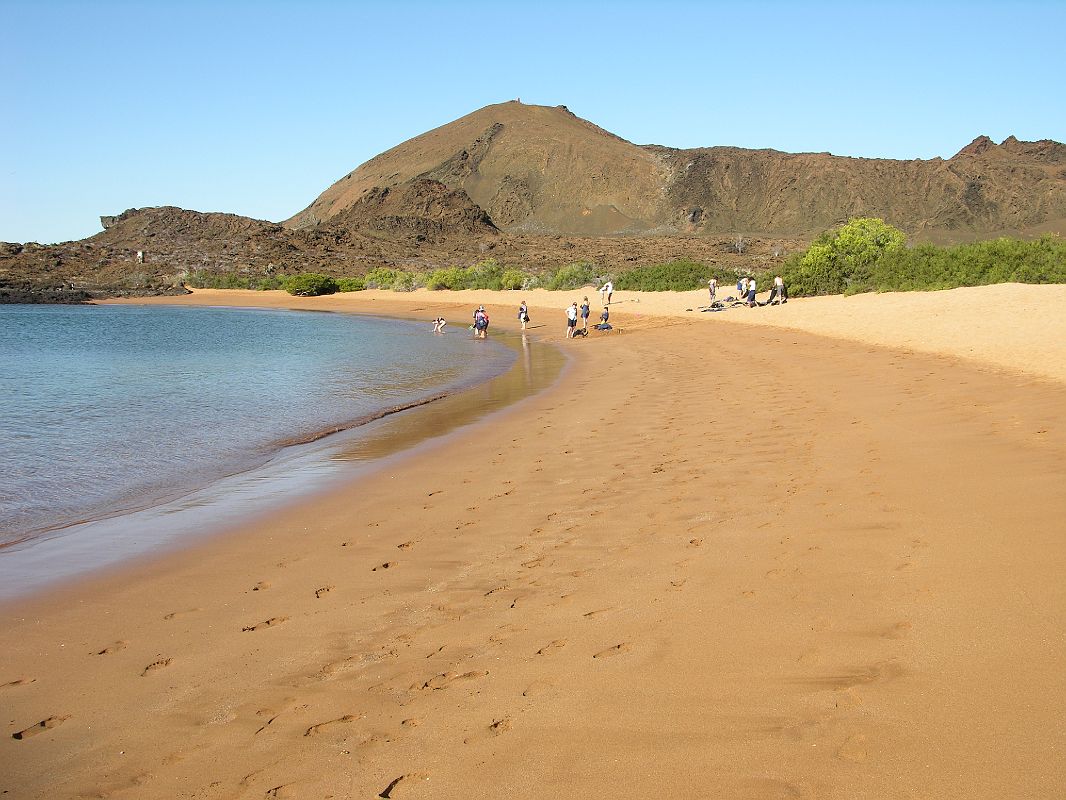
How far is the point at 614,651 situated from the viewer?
489 centimetres

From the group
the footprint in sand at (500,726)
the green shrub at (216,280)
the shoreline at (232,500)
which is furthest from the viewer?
the green shrub at (216,280)

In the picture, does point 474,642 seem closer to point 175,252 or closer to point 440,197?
point 175,252

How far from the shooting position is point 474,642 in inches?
204

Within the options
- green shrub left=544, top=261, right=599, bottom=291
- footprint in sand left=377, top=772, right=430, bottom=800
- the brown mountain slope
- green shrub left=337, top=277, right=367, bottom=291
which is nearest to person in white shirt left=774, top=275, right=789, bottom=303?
green shrub left=544, top=261, right=599, bottom=291

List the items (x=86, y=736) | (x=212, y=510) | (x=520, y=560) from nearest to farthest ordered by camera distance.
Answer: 1. (x=86, y=736)
2. (x=520, y=560)
3. (x=212, y=510)

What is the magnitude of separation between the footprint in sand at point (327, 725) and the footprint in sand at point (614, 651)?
54.9 inches

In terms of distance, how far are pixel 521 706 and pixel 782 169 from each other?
16026 cm

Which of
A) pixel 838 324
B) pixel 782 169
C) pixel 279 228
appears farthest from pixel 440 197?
pixel 838 324

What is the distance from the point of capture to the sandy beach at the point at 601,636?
3785 mm

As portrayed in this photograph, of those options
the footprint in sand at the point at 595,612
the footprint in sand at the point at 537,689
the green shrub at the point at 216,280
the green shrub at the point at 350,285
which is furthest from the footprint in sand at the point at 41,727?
the green shrub at the point at 216,280

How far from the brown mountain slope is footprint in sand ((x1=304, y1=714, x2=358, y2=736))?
126210 millimetres

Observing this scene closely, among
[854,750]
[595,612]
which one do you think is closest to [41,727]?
[595,612]

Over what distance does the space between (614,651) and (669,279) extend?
4594 cm

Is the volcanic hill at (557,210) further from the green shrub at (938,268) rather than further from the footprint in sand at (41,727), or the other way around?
the footprint in sand at (41,727)
